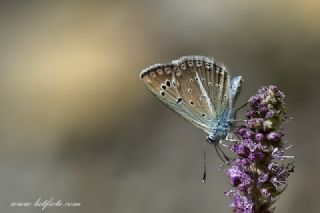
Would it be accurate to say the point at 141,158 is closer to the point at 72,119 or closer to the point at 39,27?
the point at 72,119

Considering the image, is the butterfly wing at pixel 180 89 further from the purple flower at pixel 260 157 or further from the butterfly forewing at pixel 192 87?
the purple flower at pixel 260 157

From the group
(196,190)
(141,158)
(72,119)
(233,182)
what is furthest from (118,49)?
(233,182)

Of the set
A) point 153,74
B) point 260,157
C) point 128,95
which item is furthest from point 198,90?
point 128,95

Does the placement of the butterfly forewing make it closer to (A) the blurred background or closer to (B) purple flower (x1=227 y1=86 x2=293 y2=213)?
(B) purple flower (x1=227 y1=86 x2=293 y2=213)

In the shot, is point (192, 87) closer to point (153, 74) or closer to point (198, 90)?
point (198, 90)

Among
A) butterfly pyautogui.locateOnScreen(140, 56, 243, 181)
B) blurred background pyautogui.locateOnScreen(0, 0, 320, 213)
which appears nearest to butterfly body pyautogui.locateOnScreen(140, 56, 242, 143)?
butterfly pyautogui.locateOnScreen(140, 56, 243, 181)

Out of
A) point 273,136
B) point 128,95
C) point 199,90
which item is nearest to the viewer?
point 273,136
